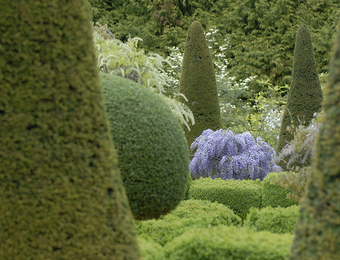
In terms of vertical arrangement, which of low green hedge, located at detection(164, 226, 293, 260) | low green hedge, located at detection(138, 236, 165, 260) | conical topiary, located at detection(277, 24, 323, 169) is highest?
conical topiary, located at detection(277, 24, 323, 169)

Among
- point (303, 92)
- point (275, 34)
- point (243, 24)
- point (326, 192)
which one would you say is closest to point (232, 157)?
point (303, 92)

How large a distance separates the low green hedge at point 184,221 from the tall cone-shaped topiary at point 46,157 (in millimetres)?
1377

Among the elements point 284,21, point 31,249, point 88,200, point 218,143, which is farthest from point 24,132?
point 284,21

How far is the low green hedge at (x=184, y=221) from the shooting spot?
363 cm

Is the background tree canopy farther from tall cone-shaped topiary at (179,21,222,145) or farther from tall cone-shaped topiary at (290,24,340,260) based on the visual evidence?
tall cone-shaped topiary at (290,24,340,260)

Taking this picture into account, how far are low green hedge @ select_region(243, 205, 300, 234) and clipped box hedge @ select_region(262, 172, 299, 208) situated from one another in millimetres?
1513

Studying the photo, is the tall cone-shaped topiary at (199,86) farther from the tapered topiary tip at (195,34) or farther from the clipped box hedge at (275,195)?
the clipped box hedge at (275,195)

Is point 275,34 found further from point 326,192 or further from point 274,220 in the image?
point 326,192

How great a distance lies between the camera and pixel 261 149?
23.4ft

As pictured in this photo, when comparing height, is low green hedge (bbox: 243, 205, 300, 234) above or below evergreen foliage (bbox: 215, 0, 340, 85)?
below

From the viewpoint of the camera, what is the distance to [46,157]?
6.83 ft

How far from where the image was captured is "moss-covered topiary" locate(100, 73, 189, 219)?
10.2 feet

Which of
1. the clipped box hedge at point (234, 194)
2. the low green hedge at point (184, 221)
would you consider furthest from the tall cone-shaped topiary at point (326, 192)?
the clipped box hedge at point (234, 194)

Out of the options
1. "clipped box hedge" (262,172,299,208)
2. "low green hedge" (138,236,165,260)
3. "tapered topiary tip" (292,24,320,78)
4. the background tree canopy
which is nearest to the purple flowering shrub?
"clipped box hedge" (262,172,299,208)
